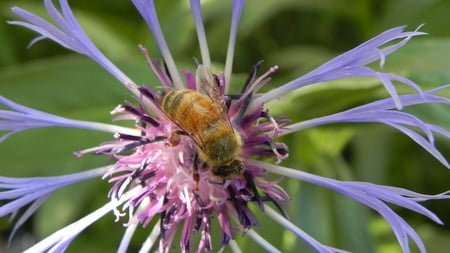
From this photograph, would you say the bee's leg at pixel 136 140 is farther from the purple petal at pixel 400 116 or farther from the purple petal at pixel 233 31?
the purple petal at pixel 400 116

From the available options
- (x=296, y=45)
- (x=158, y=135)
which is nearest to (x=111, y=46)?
(x=296, y=45)

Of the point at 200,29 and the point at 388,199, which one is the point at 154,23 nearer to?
the point at 200,29

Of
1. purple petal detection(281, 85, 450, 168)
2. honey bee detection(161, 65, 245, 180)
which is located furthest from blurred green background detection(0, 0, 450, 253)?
honey bee detection(161, 65, 245, 180)

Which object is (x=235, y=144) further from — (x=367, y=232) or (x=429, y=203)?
(x=429, y=203)

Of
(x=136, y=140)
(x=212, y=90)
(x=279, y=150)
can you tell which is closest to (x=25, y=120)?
(x=136, y=140)

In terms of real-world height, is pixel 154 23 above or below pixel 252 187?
above

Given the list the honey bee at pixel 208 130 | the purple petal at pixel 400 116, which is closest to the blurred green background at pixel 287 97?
the purple petal at pixel 400 116
